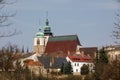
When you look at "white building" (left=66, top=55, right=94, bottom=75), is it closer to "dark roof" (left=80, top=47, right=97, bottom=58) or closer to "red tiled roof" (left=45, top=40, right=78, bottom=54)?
"dark roof" (left=80, top=47, right=97, bottom=58)

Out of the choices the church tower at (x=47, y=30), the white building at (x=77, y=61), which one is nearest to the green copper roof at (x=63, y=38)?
the church tower at (x=47, y=30)

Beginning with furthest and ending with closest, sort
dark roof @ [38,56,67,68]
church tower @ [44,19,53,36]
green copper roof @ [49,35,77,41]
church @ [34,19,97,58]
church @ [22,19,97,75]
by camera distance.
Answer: church tower @ [44,19,53,36] < green copper roof @ [49,35,77,41] < church @ [34,19,97,58] < church @ [22,19,97,75] < dark roof @ [38,56,67,68]

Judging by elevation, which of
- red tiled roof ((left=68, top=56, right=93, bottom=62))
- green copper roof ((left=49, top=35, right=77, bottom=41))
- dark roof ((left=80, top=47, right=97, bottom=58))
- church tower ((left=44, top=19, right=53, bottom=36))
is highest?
church tower ((left=44, top=19, right=53, bottom=36))

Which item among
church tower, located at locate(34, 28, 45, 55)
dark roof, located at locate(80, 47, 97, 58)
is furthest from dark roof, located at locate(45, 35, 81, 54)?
dark roof, located at locate(80, 47, 97, 58)

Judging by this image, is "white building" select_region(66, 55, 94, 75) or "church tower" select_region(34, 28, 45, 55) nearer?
"white building" select_region(66, 55, 94, 75)

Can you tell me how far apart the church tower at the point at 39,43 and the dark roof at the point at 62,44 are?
3.50 m

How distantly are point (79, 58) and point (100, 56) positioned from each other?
47.0 meters

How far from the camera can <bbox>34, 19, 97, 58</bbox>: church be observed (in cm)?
15034

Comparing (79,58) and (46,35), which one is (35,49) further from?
(79,58)

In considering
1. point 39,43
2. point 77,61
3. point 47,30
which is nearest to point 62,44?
point 47,30

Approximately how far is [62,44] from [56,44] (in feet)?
8.83

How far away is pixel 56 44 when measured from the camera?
159 m

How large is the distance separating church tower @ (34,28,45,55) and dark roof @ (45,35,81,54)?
3500 millimetres

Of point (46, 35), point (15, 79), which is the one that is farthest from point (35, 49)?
point (15, 79)
